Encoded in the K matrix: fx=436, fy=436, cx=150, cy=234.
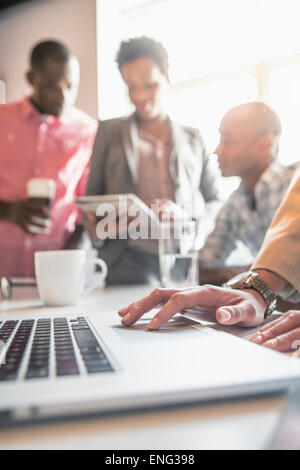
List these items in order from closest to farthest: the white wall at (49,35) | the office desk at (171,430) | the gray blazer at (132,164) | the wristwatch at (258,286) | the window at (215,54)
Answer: the office desk at (171,430)
the wristwatch at (258,286)
the gray blazer at (132,164)
the window at (215,54)
the white wall at (49,35)

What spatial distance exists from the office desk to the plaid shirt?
155cm

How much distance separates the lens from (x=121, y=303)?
790 millimetres

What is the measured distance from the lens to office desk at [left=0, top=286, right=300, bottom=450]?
7.9 inches

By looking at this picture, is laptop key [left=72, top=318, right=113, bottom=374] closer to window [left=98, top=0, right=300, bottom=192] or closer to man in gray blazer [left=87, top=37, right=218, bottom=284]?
man in gray blazer [left=87, top=37, right=218, bottom=284]

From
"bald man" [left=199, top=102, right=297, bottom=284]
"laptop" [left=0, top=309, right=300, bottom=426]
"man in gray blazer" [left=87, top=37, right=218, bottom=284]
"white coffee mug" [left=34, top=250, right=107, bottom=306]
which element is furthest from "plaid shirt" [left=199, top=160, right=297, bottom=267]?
"laptop" [left=0, top=309, right=300, bottom=426]

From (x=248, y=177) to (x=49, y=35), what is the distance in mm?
1827

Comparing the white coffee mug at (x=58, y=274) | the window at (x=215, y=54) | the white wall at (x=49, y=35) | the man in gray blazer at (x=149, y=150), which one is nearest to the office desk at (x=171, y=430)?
the white coffee mug at (x=58, y=274)

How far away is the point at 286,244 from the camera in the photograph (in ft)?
2.07

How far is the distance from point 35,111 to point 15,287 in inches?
34.5

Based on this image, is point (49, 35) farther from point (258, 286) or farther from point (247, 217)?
point (258, 286)

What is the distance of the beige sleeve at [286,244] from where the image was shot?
2.03 feet

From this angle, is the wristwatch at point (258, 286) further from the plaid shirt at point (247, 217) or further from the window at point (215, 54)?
the window at point (215, 54)

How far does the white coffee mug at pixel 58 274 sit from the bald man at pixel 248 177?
1057 millimetres

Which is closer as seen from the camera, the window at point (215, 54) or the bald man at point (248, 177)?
the bald man at point (248, 177)
